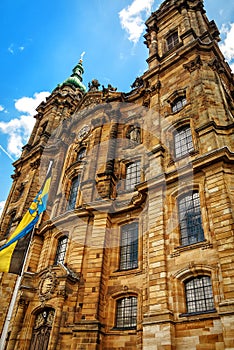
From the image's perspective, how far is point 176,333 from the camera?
11625 millimetres

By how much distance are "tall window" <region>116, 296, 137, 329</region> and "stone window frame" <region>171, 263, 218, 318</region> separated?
9.13ft

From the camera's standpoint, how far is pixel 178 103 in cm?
2083

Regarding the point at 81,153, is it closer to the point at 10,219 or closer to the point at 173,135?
the point at 173,135

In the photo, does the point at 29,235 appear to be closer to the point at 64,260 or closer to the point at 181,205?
the point at 64,260

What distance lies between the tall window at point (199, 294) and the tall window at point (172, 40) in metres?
21.4

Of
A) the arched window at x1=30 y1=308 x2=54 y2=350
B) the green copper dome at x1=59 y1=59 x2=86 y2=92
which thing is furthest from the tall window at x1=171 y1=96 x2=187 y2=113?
the green copper dome at x1=59 y1=59 x2=86 y2=92

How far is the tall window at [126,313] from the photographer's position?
14125 mm

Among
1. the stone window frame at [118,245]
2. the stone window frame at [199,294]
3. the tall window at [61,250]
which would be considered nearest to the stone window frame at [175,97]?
the stone window frame at [118,245]

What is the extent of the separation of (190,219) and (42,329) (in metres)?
9.72

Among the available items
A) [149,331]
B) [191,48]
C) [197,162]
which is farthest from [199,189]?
[191,48]

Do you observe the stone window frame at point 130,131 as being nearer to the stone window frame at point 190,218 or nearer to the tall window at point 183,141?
the tall window at point 183,141

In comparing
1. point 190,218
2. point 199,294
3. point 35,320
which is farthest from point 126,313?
point 190,218

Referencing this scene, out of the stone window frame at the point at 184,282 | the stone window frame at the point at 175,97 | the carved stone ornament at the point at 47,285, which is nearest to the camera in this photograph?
the stone window frame at the point at 184,282

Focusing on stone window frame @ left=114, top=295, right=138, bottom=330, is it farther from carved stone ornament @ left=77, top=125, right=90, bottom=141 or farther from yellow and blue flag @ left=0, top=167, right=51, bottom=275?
carved stone ornament @ left=77, top=125, right=90, bottom=141
